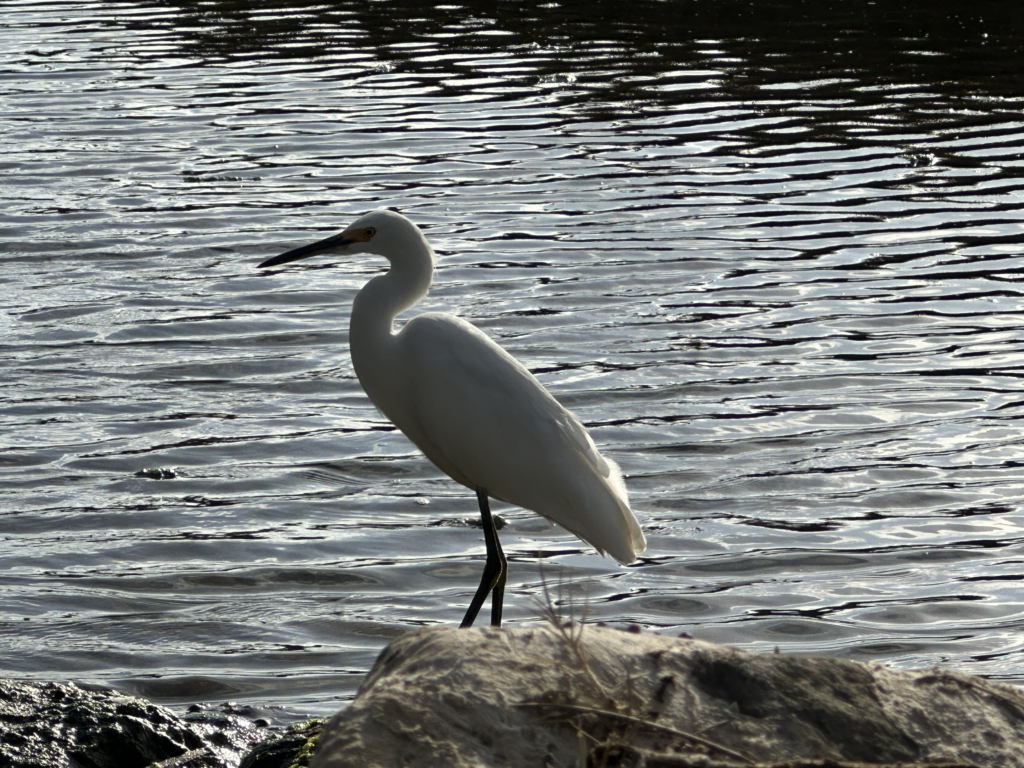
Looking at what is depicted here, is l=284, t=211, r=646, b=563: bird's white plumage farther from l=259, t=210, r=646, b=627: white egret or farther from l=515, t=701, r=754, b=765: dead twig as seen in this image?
l=515, t=701, r=754, b=765: dead twig

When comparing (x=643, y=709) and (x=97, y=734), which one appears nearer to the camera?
(x=643, y=709)

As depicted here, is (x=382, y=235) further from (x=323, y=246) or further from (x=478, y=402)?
(x=478, y=402)

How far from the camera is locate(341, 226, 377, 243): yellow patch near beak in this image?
5.76 meters

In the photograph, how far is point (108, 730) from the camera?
461cm

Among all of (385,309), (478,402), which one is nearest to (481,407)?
(478,402)

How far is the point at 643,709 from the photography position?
310 cm

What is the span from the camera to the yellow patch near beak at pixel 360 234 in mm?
5758

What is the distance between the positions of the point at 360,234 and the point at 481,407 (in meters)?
0.82

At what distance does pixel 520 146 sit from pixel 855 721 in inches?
409

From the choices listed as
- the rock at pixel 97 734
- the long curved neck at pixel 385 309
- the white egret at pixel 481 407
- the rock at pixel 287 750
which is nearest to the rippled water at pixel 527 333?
the white egret at pixel 481 407

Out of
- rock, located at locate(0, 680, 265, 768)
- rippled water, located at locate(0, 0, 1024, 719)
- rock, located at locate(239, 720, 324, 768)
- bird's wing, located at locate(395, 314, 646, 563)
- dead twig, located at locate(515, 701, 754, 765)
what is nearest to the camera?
dead twig, located at locate(515, 701, 754, 765)

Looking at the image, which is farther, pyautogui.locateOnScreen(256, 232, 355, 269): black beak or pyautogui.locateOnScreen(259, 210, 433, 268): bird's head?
pyautogui.locateOnScreen(256, 232, 355, 269): black beak

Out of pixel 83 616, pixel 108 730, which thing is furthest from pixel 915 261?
pixel 108 730

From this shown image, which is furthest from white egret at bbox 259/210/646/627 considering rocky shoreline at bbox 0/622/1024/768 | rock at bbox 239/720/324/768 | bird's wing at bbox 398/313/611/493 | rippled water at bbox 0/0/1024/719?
rocky shoreline at bbox 0/622/1024/768
